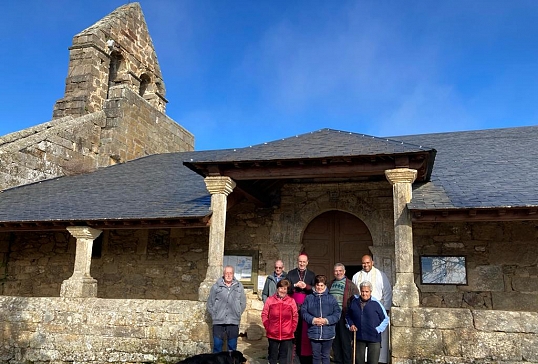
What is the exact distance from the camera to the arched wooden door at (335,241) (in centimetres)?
884

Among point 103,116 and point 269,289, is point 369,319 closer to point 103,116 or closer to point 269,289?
point 269,289

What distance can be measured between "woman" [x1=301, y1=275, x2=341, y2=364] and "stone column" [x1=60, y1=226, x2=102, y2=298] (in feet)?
14.1

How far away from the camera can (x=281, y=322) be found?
17.7 feet

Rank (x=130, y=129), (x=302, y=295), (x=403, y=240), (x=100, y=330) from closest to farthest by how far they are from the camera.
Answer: (x=302, y=295), (x=403, y=240), (x=100, y=330), (x=130, y=129)

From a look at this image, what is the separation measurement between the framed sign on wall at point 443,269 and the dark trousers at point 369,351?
310 cm

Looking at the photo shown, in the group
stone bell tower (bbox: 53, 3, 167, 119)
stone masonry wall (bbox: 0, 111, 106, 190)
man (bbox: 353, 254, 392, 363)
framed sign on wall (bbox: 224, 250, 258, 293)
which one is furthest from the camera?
stone bell tower (bbox: 53, 3, 167, 119)

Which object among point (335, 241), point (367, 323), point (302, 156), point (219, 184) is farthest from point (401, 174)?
point (335, 241)

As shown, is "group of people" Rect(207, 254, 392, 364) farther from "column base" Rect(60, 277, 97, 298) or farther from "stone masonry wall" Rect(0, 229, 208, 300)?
"stone masonry wall" Rect(0, 229, 208, 300)

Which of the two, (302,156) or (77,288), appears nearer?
(302,156)

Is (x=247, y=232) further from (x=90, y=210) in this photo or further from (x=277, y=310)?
(x=277, y=310)

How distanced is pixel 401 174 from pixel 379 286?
1511 mm

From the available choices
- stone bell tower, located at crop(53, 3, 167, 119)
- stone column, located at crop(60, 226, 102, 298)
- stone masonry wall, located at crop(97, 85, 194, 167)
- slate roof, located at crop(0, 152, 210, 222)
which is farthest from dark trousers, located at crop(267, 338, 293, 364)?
stone bell tower, located at crop(53, 3, 167, 119)

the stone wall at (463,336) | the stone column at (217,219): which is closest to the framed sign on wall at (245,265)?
the stone column at (217,219)

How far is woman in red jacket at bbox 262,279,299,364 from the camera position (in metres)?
5.41
